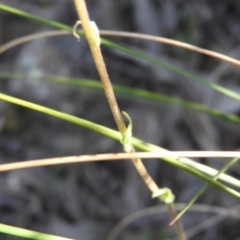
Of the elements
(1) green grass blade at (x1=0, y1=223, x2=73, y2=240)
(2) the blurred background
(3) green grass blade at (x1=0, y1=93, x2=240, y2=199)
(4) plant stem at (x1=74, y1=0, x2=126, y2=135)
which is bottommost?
(1) green grass blade at (x1=0, y1=223, x2=73, y2=240)

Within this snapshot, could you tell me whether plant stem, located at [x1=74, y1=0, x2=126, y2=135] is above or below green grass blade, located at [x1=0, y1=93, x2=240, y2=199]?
below

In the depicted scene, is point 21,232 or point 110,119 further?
point 110,119

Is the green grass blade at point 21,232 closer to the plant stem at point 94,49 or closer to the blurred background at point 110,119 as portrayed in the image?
the plant stem at point 94,49

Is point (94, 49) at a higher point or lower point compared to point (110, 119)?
lower

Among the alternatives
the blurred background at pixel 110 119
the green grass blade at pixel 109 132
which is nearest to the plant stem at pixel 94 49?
the green grass blade at pixel 109 132

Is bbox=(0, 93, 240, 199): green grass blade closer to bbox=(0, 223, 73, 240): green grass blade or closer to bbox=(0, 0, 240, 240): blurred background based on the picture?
bbox=(0, 223, 73, 240): green grass blade

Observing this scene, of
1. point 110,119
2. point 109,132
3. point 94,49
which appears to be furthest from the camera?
point 110,119

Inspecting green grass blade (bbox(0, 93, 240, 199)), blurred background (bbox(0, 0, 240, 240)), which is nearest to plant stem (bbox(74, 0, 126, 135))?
green grass blade (bbox(0, 93, 240, 199))

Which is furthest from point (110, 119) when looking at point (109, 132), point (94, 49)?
point (94, 49)

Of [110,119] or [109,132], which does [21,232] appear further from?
[110,119]
